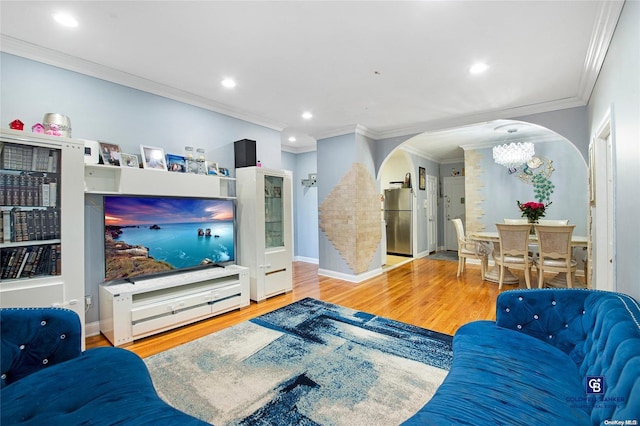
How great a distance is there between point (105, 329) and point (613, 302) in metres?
3.66

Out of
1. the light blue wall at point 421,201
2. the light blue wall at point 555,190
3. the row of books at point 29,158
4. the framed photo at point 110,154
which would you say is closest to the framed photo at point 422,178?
the light blue wall at point 421,201

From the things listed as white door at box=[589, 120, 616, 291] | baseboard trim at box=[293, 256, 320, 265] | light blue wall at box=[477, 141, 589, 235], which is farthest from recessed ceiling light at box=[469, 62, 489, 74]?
baseboard trim at box=[293, 256, 320, 265]

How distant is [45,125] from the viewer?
7.55ft

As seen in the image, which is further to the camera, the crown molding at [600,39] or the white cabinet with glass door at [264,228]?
the white cabinet with glass door at [264,228]

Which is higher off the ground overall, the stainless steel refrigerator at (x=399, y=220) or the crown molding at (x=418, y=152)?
the crown molding at (x=418, y=152)

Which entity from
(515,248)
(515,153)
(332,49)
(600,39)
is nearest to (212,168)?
(332,49)

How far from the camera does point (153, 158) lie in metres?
3.00

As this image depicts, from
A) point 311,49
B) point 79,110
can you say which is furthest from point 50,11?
point 311,49

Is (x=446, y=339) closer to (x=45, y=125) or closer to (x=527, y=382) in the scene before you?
(x=527, y=382)

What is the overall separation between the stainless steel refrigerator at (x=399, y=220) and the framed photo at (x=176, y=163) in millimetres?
5182

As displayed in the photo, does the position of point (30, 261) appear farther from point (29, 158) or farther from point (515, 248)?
point (515, 248)

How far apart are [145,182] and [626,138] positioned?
12.4 ft

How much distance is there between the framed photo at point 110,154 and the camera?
8.77ft

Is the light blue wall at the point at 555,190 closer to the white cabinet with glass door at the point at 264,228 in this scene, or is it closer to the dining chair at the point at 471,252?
the dining chair at the point at 471,252
